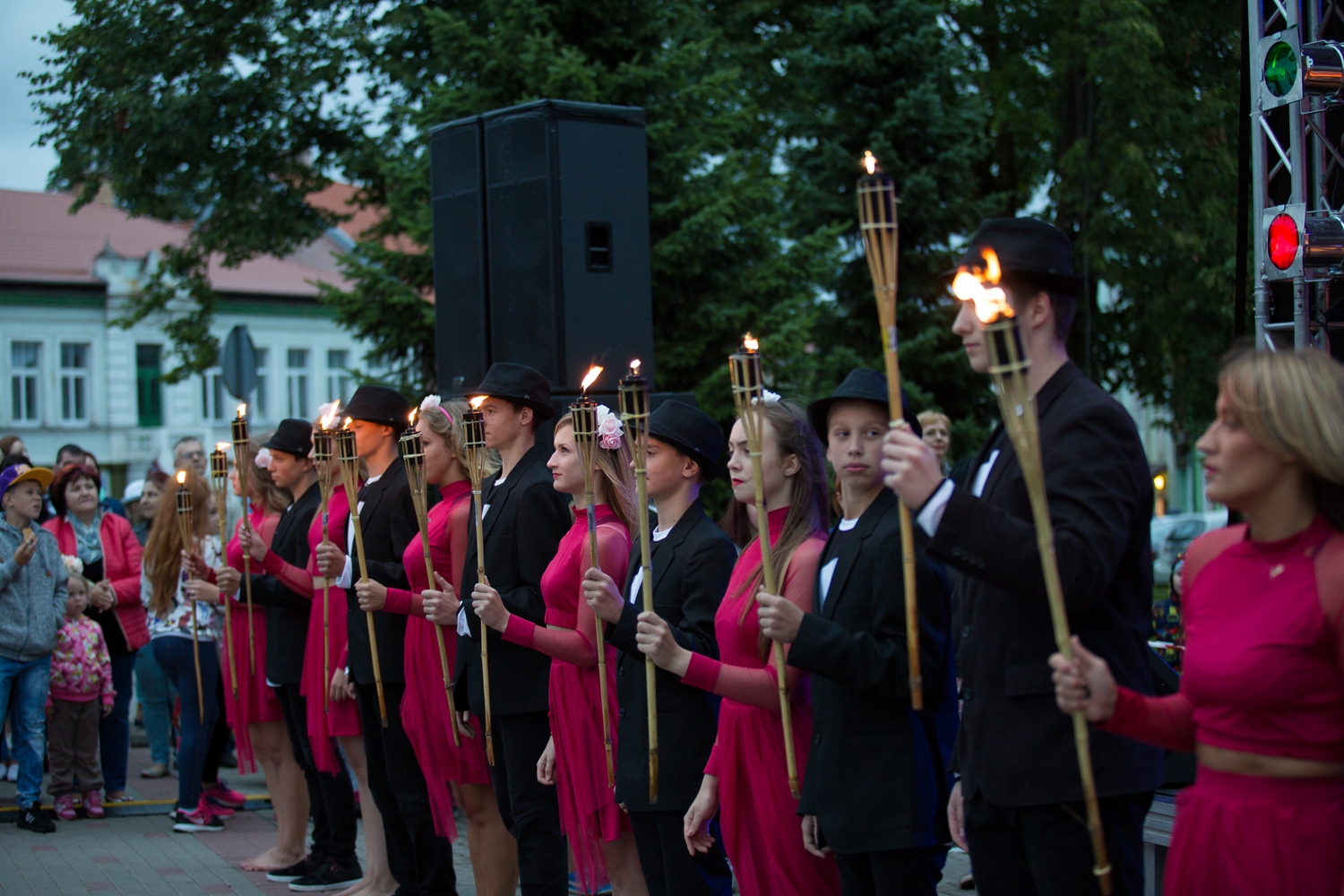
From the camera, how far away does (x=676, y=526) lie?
4277mm

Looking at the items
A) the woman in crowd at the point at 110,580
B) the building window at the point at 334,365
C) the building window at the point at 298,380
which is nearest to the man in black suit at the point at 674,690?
the woman in crowd at the point at 110,580

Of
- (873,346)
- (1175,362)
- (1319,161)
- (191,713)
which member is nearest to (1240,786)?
(1319,161)

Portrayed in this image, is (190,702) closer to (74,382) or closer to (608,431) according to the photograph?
(608,431)

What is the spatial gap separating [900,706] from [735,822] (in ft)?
2.53

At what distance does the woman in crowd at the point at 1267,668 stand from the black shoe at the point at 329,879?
15.2ft

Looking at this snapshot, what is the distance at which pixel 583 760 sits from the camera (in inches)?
181

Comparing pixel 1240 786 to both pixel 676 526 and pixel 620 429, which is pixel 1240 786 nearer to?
pixel 676 526

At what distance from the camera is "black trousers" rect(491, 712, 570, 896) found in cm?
481

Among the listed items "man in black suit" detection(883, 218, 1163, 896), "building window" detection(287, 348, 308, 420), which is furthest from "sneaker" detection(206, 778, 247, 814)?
"building window" detection(287, 348, 308, 420)

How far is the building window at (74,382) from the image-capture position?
33.7 meters

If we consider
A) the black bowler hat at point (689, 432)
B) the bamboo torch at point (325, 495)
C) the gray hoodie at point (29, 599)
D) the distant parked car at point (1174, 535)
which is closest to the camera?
the black bowler hat at point (689, 432)

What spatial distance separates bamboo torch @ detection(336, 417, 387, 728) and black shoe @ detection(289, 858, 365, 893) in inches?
49.6

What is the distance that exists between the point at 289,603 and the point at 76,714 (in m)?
2.60

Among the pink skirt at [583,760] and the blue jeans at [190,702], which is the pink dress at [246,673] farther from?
the pink skirt at [583,760]
